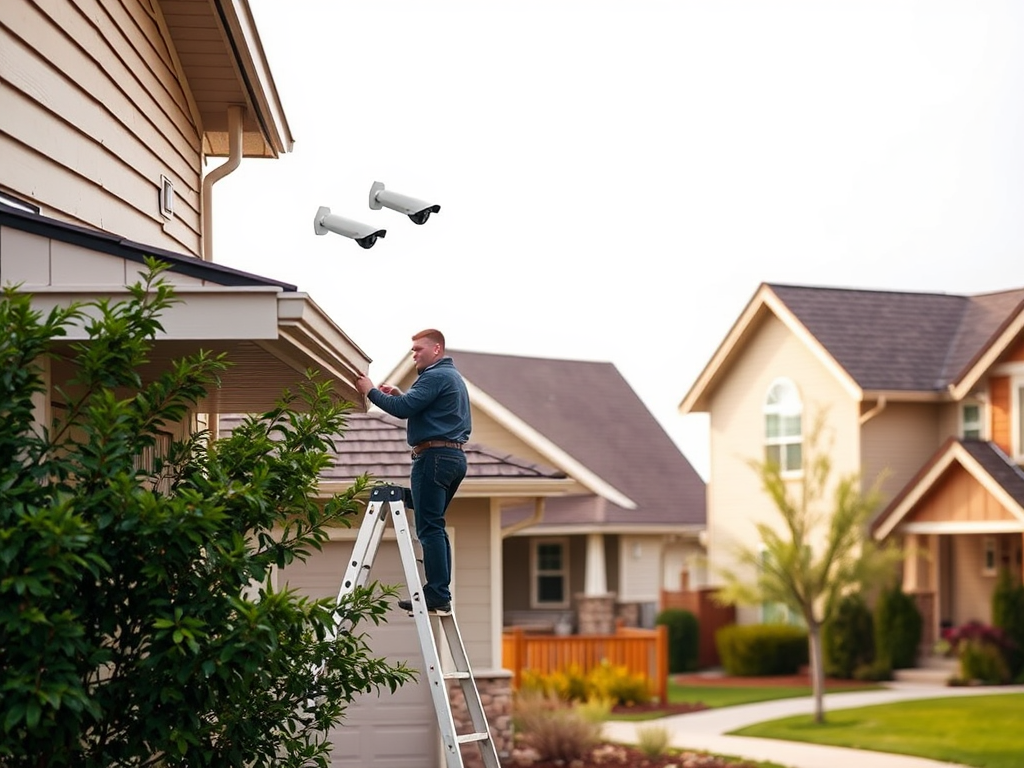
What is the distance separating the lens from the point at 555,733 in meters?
17.9

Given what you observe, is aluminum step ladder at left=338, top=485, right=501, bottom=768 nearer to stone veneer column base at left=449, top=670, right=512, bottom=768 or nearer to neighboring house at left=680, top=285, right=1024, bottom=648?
stone veneer column base at left=449, top=670, right=512, bottom=768

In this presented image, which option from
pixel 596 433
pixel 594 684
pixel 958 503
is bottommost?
pixel 594 684

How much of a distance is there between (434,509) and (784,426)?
25146 millimetres

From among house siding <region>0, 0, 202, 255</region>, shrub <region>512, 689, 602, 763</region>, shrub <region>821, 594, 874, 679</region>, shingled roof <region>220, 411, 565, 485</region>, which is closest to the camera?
house siding <region>0, 0, 202, 255</region>

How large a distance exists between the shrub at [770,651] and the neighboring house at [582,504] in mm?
3815

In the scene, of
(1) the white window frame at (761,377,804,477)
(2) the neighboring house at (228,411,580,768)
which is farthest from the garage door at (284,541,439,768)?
(1) the white window frame at (761,377,804,477)

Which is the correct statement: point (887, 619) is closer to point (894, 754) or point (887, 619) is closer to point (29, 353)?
point (894, 754)

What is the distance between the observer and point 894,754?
19.7m

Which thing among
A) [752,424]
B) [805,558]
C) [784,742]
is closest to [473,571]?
[784,742]

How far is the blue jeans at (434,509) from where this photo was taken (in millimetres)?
8617

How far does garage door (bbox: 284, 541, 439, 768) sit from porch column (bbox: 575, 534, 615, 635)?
65.2ft

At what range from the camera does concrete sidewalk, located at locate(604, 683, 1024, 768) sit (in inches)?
751

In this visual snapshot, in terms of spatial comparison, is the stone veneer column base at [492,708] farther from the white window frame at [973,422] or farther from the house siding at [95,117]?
the white window frame at [973,422]

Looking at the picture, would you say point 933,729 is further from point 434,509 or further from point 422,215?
point 434,509
